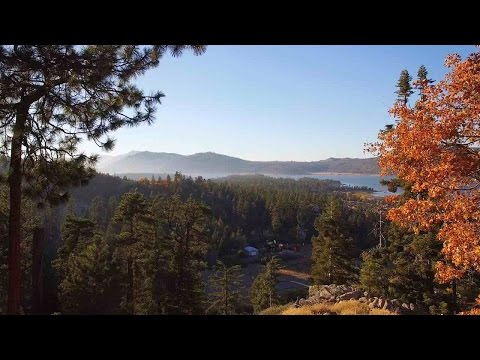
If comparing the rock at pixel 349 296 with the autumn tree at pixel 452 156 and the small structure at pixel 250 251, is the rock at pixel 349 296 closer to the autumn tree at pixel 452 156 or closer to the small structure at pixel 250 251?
the autumn tree at pixel 452 156

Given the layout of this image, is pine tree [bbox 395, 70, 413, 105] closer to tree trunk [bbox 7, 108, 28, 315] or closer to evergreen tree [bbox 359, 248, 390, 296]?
evergreen tree [bbox 359, 248, 390, 296]

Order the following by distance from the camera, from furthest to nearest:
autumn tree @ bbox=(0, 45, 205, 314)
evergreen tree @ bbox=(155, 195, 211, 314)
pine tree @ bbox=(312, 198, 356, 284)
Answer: pine tree @ bbox=(312, 198, 356, 284) → evergreen tree @ bbox=(155, 195, 211, 314) → autumn tree @ bbox=(0, 45, 205, 314)

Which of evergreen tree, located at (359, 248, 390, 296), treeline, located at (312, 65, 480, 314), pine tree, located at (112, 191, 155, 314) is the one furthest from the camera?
evergreen tree, located at (359, 248, 390, 296)

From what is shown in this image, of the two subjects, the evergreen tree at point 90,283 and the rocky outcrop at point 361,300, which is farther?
the evergreen tree at point 90,283

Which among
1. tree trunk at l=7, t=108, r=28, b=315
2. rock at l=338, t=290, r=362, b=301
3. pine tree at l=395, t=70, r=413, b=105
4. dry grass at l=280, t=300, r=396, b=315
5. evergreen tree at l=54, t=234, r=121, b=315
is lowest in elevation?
evergreen tree at l=54, t=234, r=121, b=315

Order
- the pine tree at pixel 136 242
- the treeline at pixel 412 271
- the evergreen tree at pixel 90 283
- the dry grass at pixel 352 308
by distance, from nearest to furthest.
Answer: the dry grass at pixel 352 308 → the treeline at pixel 412 271 → the pine tree at pixel 136 242 → the evergreen tree at pixel 90 283

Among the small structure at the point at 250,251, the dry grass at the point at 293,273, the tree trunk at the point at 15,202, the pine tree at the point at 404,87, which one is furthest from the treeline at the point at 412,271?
the small structure at the point at 250,251

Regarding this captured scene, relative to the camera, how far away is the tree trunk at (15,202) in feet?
20.5

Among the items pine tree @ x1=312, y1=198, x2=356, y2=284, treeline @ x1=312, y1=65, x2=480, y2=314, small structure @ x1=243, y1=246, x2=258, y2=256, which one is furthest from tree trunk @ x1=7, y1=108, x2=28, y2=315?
small structure @ x1=243, y1=246, x2=258, y2=256

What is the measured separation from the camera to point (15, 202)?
21.9 ft

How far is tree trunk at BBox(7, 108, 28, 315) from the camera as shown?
20.5ft

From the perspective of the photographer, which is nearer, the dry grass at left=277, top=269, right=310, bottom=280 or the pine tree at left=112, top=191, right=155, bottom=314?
the pine tree at left=112, top=191, right=155, bottom=314
